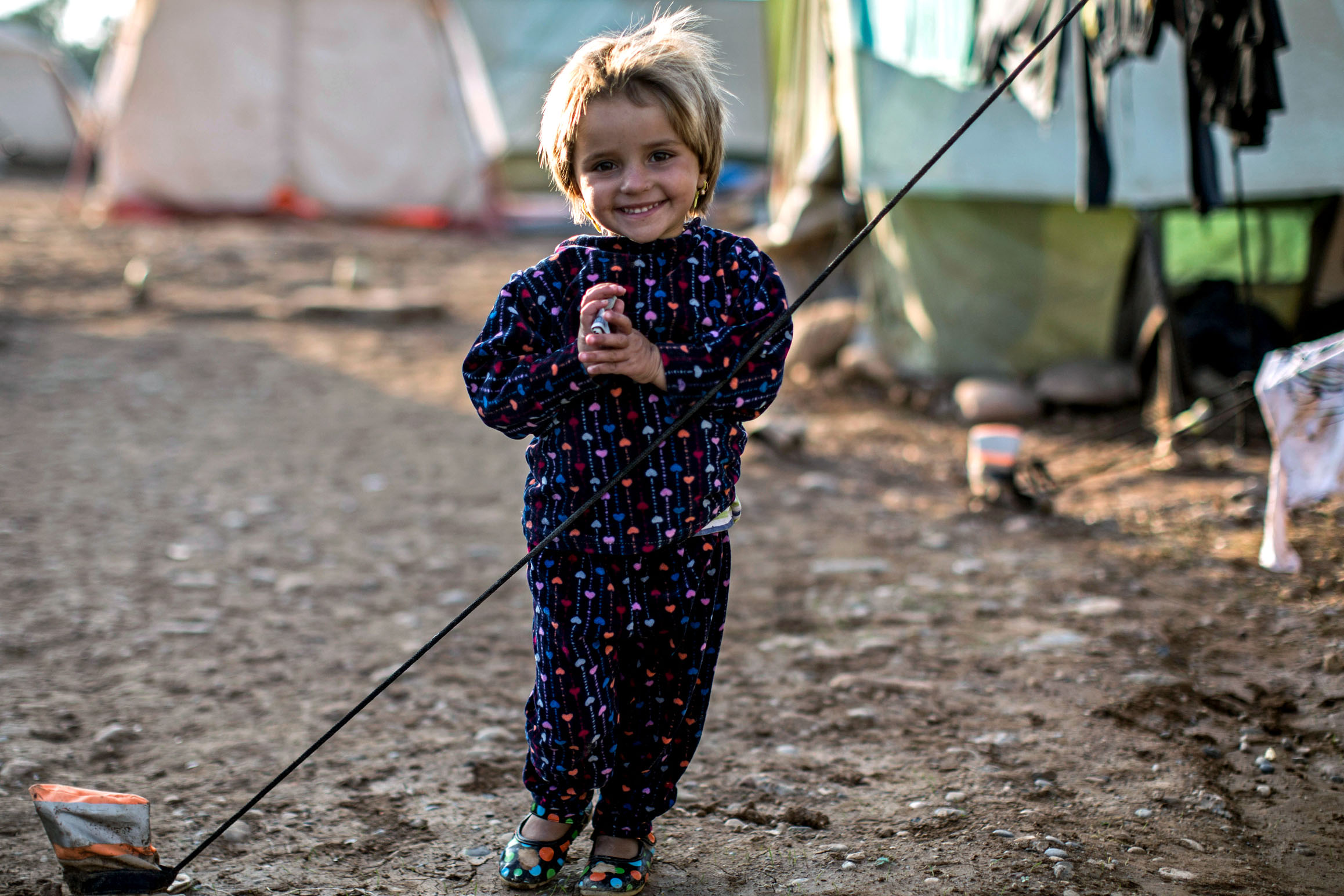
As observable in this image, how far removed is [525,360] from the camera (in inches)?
63.1

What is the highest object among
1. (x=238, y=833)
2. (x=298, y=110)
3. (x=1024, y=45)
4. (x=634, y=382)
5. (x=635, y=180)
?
(x=298, y=110)

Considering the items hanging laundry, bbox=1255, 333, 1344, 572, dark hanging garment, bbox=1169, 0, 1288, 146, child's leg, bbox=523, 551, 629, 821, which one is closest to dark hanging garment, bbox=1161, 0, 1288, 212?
dark hanging garment, bbox=1169, 0, 1288, 146

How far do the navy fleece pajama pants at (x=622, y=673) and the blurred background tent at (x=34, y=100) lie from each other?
1794 centimetres

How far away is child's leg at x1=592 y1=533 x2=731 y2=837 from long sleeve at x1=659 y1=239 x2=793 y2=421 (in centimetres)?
22

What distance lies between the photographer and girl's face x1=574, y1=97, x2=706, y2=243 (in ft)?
5.04

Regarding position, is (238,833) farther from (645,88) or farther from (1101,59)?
A: (1101,59)

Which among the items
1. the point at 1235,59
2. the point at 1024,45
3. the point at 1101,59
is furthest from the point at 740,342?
the point at 1024,45

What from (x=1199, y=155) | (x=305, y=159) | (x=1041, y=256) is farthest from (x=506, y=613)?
(x=305, y=159)

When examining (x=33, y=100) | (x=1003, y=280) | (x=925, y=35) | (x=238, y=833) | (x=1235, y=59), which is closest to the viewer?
(x=238, y=833)

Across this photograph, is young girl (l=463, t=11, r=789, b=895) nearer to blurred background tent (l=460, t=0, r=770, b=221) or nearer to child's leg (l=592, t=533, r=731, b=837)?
child's leg (l=592, t=533, r=731, b=837)

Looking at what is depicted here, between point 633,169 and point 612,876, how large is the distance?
1102 millimetres

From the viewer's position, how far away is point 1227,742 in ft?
7.54

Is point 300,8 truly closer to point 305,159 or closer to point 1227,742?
point 305,159

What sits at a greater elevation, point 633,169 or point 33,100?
point 33,100
